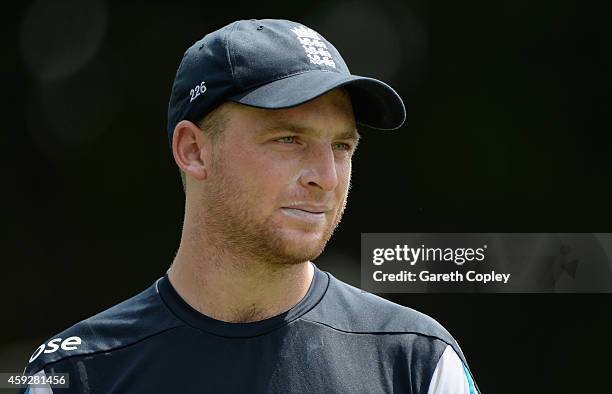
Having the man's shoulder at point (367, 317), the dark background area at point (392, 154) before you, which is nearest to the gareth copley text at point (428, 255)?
the dark background area at point (392, 154)

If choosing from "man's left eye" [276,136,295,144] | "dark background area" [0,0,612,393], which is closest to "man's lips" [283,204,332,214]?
"man's left eye" [276,136,295,144]

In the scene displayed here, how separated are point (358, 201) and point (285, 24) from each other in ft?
5.38

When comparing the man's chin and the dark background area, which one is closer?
the man's chin

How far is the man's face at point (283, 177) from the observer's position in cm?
173

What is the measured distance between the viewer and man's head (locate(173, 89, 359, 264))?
1.73 m

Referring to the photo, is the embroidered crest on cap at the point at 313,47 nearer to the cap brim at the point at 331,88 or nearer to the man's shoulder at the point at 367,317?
the cap brim at the point at 331,88

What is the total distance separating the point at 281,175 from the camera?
1.73 meters

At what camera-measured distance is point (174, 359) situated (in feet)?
5.95

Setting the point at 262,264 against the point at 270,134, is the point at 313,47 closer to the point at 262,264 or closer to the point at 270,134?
the point at 270,134

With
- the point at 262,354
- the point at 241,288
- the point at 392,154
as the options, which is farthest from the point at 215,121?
the point at 392,154

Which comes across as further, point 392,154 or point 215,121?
point 392,154

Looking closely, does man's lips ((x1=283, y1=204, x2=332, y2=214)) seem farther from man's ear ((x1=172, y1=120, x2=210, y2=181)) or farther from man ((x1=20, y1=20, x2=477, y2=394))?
man's ear ((x1=172, y1=120, x2=210, y2=181))

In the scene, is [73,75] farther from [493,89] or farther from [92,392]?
[92,392]

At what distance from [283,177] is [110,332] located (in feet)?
1.50
